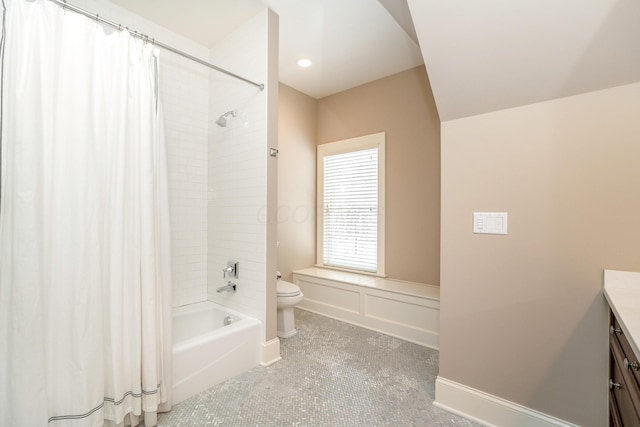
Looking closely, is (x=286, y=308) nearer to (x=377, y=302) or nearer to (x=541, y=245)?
(x=377, y=302)

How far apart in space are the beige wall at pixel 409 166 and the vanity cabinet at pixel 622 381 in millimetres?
1669

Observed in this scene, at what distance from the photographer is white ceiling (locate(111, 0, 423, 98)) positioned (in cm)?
215

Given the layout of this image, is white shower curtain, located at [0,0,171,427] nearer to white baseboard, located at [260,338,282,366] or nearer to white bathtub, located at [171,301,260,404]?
white bathtub, located at [171,301,260,404]

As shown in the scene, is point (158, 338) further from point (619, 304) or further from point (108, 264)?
point (619, 304)

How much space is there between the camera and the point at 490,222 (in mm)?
1579

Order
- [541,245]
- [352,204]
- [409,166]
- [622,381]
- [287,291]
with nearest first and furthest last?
[622,381] → [541,245] → [287,291] → [409,166] → [352,204]

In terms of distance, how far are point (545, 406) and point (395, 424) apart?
75cm

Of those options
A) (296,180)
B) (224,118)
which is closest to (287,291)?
(296,180)

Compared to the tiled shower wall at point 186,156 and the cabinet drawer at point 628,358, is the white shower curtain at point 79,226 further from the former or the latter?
the cabinet drawer at point 628,358

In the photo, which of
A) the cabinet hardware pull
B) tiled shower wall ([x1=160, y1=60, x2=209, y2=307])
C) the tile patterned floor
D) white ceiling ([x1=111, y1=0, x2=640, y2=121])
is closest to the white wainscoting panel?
the tile patterned floor

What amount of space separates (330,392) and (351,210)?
2.10 meters

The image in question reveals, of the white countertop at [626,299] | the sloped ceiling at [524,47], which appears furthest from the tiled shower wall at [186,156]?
the white countertop at [626,299]

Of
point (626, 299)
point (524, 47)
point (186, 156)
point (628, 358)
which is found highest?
point (524, 47)

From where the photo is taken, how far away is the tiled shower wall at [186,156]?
241 centimetres
